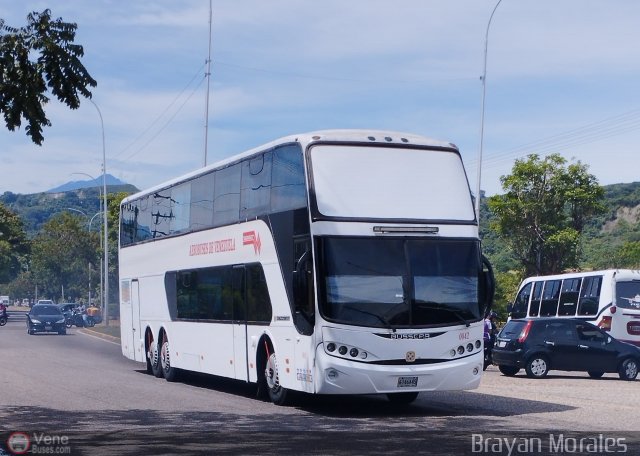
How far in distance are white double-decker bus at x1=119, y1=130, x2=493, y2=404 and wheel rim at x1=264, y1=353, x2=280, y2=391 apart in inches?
1.5

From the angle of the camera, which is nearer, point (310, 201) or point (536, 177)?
point (310, 201)

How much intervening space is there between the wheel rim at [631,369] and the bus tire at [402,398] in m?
10.5

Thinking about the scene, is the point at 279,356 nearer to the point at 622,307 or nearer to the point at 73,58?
the point at 73,58

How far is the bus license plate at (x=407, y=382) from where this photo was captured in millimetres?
15172

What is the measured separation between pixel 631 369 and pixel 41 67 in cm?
1844

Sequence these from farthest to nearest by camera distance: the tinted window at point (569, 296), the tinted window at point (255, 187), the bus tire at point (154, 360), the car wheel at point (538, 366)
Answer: the tinted window at point (569, 296) < the car wheel at point (538, 366) < the bus tire at point (154, 360) < the tinted window at point (255, 187)

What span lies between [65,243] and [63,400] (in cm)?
9497

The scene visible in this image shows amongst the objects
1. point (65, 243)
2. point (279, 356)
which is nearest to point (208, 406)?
point (279, 356)

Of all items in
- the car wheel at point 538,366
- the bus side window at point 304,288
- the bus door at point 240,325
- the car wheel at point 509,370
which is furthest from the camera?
the car wheel at point 509,370

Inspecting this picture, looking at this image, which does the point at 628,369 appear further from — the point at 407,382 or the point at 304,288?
the point at 304,288

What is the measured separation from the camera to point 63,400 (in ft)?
58.8

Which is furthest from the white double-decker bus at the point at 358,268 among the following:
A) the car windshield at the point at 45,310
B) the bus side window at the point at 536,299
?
the car windshield at the point at 45,310

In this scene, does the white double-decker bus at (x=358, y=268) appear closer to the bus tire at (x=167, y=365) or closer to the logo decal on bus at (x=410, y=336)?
the logo decal on bus at (x=410, y=336)

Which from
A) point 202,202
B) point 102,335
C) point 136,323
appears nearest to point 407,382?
point 202,202
